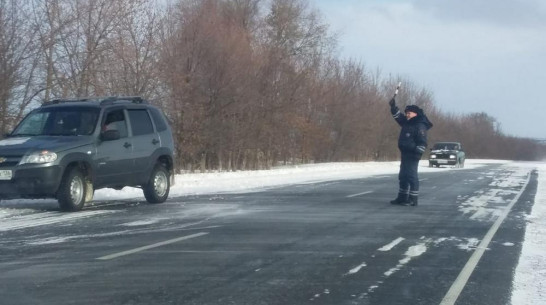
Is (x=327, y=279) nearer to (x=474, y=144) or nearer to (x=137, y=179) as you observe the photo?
(x=137, y=179)

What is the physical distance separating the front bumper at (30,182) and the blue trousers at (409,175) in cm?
684

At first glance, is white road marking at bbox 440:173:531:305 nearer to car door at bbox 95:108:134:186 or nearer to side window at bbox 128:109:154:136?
car door at bbox 95:108:134:186

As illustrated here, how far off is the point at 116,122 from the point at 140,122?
77cm

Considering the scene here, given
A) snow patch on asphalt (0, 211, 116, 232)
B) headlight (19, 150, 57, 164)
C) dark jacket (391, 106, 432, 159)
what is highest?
dark jacket (391, 106, 432, 159)

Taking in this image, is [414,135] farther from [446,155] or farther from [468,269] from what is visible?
[446,155]

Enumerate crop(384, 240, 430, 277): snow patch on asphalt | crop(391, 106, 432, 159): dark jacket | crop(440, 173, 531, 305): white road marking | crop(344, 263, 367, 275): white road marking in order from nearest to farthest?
crop(440, 173, 531, 305): white road marking < crop(344, 263, 367, 275): white road marking < crop(384, 240, 430, 277): snow patch on asphalt < crop(391, 106, 432, 159): dark jacket

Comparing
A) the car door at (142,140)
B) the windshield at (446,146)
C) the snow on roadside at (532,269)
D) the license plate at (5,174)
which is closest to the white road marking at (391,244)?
the snow on roadside at (532,269)

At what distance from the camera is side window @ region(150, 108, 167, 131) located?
15.6m

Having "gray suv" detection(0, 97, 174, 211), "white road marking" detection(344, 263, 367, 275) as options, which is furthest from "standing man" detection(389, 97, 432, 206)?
"white road marking" detection(344, 263, 367, 275)

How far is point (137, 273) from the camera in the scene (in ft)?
25.2

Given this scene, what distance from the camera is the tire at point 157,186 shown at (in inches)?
599

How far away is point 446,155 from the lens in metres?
49.2

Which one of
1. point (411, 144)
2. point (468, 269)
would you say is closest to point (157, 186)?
point (411, 144)

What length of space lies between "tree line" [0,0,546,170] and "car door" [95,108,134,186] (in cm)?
902
